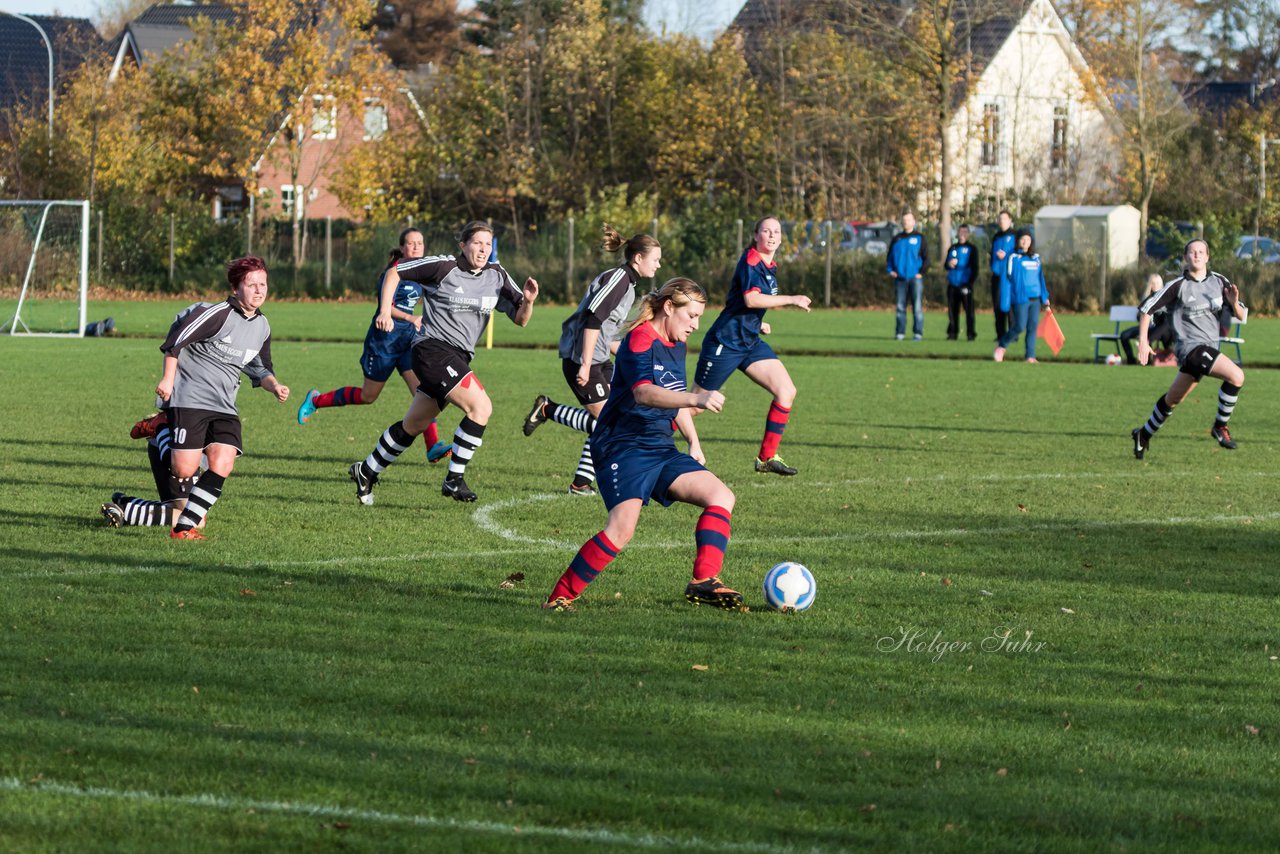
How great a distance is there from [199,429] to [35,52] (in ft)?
188

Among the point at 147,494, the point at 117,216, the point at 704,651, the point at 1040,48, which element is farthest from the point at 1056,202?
the point at 704,651

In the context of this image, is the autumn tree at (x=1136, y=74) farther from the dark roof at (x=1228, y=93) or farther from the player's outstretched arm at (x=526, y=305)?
the player's outstretched arm at (x=526, y=305)

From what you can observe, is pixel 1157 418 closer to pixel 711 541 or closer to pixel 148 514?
pixel 711 541

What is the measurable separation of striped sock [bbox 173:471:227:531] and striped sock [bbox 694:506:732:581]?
3.02 metres

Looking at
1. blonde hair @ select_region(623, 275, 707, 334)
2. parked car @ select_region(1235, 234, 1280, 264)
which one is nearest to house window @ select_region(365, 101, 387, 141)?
parked car @ select_region(1235, 234, 1280, 264)

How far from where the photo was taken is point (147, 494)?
10.7 meters

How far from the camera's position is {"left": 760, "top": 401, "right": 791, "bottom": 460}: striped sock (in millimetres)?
12164

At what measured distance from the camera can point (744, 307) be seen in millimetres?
12188

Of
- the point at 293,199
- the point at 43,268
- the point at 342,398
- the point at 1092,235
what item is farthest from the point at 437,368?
the point at 293,199

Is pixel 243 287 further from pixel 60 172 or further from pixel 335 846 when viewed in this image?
pixel 60 172

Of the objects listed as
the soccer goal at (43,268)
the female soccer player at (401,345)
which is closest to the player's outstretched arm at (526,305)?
the female soccer player at (401,345)

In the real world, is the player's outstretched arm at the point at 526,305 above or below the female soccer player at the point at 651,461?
above

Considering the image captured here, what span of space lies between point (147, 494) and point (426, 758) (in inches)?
249

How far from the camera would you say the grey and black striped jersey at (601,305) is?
35.2 ft
